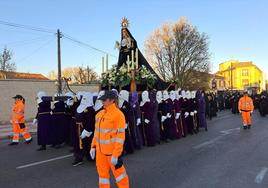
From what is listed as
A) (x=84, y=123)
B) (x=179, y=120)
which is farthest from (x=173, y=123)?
(x=84, y=123)

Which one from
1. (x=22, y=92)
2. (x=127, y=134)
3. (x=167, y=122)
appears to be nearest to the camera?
(x=127, y=134)

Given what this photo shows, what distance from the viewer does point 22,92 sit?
22.6 meters

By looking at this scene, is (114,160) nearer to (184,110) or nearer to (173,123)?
(173,123)

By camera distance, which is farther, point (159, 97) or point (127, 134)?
point (159, 97)

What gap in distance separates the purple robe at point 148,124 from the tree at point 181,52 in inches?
1171

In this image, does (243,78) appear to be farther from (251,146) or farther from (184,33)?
(251,146)

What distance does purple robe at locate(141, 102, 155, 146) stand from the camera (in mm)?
9711

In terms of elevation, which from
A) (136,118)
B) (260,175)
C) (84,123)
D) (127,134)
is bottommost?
(260,175)

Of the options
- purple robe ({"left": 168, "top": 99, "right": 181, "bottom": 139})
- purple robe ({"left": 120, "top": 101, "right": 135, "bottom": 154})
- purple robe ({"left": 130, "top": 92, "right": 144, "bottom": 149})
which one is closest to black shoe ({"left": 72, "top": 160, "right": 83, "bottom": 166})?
purple robe ({"left": 120, "top": 101, "right": 135, "bottom": 154})

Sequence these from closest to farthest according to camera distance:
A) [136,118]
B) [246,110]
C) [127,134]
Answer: [127,134], [136,118], [246,110]

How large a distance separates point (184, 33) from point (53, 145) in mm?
32480

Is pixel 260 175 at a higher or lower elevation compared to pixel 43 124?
lower

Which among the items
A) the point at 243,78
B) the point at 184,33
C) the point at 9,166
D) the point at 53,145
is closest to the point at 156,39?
the point at 184,33

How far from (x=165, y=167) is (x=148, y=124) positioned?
304 cm
